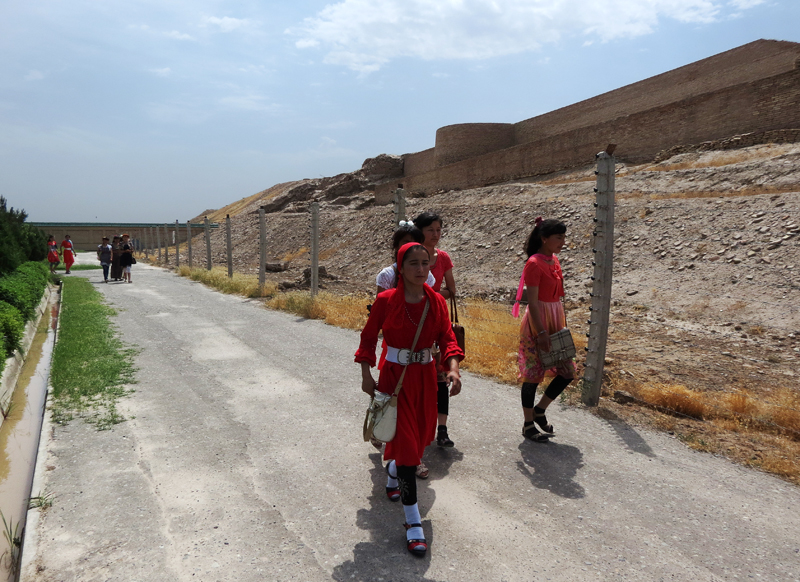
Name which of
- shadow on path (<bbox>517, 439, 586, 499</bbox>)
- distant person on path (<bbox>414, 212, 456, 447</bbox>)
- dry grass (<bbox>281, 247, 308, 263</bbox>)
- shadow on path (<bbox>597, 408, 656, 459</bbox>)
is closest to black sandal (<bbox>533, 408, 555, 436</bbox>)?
shadow on path (<bbox>517, 439, 586, 499</bbox>)

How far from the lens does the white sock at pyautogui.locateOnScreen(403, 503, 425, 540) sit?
2.74m

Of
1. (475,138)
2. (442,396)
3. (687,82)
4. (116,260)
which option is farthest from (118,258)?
(475,138)

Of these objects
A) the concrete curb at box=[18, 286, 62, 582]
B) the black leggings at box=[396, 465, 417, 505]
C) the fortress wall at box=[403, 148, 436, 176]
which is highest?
the fortress wall at box=[403, 148, 436, 176]

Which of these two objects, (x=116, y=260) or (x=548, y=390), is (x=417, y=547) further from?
(x=116, y=260)

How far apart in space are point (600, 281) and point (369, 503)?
311 centimetres

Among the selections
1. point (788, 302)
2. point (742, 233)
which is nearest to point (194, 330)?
point (788, 302)

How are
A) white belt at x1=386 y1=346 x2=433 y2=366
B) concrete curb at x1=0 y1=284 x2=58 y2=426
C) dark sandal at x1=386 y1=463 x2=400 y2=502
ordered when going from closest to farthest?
white belt at x1=386 y1=346 x2=433 y2=366 < dark sandal at x1=386 y1=463 x2=400 y2=502 < concrete curb at x1=0 y1=284 x2=58 y2=426

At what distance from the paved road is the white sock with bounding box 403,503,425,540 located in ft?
0.36

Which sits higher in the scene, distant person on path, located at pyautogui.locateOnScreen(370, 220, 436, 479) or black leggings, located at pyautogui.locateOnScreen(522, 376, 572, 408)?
distant person on path, located at pyautogui.locateOnScreen(370, 220, 436, 479)

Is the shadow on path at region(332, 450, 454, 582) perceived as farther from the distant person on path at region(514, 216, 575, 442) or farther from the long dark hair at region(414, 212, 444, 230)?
the long dark hair at region(414, 212, 444, 230)

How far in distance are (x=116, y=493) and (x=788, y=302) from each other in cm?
1077

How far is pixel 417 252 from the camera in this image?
2867mm

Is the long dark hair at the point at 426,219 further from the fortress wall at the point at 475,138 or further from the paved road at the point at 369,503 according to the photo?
the fortress wall at the point at 475,138

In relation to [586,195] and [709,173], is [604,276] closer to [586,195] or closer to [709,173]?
[709,173]
